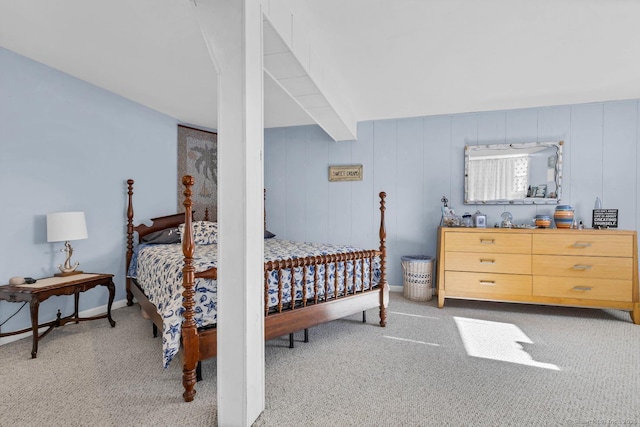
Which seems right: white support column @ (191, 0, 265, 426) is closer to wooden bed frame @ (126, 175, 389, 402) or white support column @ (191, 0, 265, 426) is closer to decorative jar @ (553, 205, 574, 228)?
wooden bed frame @ (126, 175, 389, 402)

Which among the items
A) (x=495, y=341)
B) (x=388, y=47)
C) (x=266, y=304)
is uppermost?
(x=388, y=47)

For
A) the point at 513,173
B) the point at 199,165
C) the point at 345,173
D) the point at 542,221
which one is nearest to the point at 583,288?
the point at 542,221

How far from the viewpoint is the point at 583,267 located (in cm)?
345

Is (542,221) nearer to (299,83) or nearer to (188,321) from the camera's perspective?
(299,83)

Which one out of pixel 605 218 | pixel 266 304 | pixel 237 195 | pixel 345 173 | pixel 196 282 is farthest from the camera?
pixel 345 173

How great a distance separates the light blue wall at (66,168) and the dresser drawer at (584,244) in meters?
4.49

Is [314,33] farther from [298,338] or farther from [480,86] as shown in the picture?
[298,338]

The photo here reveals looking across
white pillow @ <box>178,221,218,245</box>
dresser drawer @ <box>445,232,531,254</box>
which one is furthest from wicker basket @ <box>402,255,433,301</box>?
white pillow @ <box>178,221,218,245</box>

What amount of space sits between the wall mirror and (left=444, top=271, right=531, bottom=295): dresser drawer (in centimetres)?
103

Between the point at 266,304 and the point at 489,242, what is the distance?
2665 millimetres

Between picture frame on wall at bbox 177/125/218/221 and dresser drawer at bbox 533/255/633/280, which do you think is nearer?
dresser drawer at bbox 533/255/633/280

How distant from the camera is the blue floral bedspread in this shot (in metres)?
2.04

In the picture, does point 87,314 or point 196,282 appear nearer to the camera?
point 196,282

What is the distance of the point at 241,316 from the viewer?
5.35 ft
